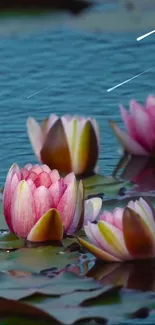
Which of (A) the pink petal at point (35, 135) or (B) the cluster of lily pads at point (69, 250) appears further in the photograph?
(A) the pink petal at point (35, 135)

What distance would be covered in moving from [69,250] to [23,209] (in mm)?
135

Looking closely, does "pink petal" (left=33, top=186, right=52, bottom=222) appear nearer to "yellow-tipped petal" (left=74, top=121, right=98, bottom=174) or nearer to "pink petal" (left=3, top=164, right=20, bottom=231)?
"pink petal" (left=3, top=164, right=20, bottom=231)

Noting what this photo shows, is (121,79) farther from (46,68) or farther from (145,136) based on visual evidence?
(145,136)

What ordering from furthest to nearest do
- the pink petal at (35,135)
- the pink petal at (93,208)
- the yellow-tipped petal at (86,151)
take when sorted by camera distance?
the pink petal at (35,135), the yellow-tipped petal at (86,151), the pink petal at (93,208)

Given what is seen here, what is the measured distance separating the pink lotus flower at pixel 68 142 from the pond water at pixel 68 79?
13cm

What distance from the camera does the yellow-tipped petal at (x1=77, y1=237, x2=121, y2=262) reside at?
2.62 metres

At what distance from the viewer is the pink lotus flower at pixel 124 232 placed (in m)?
2.61

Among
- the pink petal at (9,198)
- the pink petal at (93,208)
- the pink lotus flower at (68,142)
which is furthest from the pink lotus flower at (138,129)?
the pink petal at (9,198)

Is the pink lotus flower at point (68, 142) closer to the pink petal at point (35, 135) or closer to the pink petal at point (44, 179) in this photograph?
the pink petal at point (35, 135)

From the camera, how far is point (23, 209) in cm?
275

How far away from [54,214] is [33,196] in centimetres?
7

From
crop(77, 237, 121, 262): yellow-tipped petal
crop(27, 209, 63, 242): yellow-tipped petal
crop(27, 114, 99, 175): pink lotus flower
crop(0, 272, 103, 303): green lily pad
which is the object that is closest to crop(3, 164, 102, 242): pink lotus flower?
crop(27, 209, 63, 242): yellow-tipped petal

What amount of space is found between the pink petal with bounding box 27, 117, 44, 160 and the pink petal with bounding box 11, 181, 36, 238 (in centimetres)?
54

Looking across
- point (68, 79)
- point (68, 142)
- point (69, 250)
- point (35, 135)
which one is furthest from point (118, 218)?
point (68, 79)
